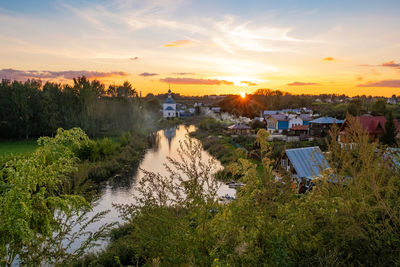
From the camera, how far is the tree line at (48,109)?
33.2 meters

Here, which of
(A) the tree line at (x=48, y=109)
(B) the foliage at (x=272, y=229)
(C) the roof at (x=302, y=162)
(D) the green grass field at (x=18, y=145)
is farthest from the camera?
(A) the tree line at (x=48, y=109)

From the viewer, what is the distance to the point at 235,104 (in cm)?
6825

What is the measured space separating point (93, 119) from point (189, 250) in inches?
1354

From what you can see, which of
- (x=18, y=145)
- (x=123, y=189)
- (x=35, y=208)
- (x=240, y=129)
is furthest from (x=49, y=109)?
(x=35, y=208)

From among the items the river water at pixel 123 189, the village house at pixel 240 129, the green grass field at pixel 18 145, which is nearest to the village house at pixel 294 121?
the village house at pixel 240 129

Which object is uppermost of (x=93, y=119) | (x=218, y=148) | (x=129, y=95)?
(x=129, y=95)

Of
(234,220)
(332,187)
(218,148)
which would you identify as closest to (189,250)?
(234,220)

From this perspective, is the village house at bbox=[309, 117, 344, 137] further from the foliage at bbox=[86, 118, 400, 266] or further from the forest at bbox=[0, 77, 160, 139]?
the foliage at bbox=[86, 118, 400, 266]

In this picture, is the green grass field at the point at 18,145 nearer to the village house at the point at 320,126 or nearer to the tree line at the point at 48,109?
the tree line at the point at 48,109

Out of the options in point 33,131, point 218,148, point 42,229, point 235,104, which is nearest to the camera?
point 42,229

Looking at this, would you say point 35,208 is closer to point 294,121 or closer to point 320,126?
point 320,126

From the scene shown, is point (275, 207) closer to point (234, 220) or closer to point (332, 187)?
point (234, 220)

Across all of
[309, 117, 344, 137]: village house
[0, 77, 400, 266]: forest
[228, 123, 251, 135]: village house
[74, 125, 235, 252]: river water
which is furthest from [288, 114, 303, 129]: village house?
[0, 77, 400, 266]: forest

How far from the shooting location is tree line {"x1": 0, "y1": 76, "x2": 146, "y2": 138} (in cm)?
3319
